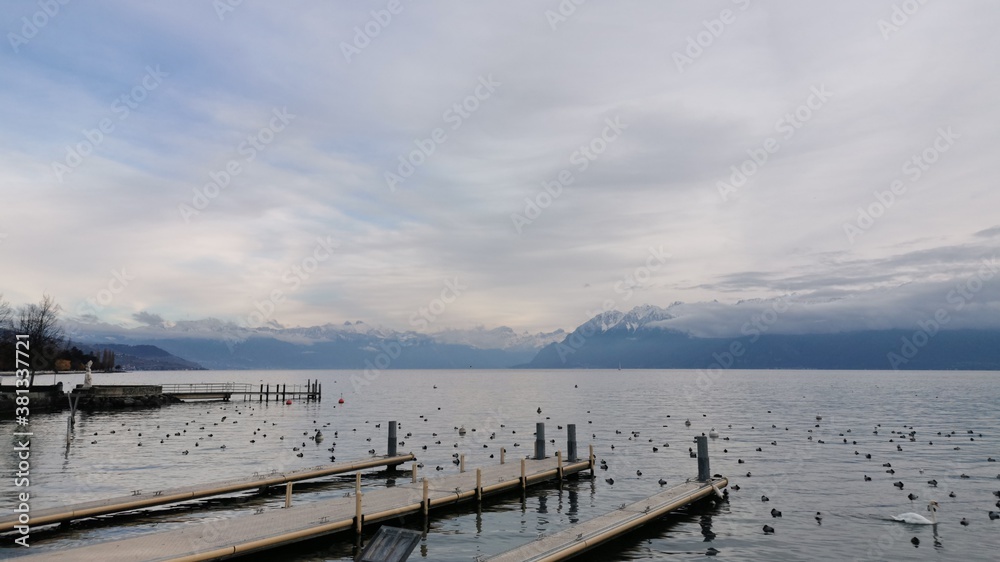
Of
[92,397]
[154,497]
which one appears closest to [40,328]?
[92,397]

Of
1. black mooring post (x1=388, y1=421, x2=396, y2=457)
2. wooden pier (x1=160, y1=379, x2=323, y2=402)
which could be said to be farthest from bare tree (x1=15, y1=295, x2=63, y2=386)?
black mooring post (x1=388, y1=421, x2=396, y2=457)

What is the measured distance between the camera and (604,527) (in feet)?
75.7

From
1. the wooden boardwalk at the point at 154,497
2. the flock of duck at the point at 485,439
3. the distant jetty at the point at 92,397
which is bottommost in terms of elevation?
the flock of duck at the point at 485,439

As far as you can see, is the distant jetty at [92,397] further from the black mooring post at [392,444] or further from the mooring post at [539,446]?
the mooring post at [539,446]

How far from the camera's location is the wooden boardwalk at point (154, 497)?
23016 mm

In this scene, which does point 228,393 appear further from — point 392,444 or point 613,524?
point 613,524

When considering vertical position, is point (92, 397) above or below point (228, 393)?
above

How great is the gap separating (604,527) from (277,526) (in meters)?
11.3

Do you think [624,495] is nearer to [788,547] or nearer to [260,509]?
[788,547]

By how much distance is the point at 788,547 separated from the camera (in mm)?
23828

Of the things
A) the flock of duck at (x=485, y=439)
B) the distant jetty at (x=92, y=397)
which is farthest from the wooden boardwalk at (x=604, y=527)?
the distant jetty at (x=92, y=397)

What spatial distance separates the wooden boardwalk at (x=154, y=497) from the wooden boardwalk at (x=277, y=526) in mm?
4708

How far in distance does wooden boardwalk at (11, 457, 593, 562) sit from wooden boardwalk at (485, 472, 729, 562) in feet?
21.6

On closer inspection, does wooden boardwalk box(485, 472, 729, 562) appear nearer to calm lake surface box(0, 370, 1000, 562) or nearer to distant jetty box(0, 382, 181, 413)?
calm lake surface box(0, 370, 1000, 562)
